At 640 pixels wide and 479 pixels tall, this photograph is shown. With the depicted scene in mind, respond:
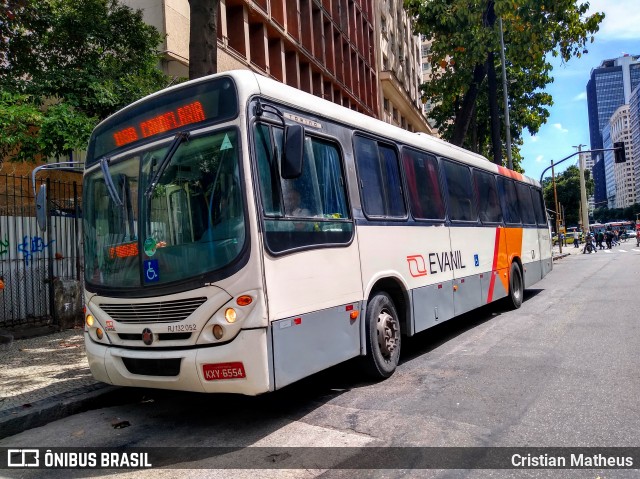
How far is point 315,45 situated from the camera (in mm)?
25922

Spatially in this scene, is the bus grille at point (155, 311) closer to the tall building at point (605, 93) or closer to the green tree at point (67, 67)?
the green tree at point (67, 67)

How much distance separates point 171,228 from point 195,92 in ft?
4.13

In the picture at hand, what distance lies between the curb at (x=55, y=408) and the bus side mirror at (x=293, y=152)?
3.34 metres

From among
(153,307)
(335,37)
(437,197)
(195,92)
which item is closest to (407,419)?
(153,307)

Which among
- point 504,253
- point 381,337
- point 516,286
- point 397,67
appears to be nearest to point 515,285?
point 516,286

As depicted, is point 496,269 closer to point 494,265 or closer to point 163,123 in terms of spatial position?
point 494,265

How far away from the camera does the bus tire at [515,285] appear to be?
35.0 feet

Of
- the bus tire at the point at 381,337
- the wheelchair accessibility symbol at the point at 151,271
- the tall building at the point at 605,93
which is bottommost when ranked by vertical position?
the bus tire at the point at 381,337

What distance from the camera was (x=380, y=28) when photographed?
3803 centimetres

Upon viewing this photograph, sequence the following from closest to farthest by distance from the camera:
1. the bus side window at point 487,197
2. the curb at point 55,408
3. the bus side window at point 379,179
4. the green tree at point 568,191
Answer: the curb at point 55,408
the bus side window at point 379,179
the bus side window at point 487,197
the green tree at point 568,191

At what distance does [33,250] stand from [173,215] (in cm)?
659

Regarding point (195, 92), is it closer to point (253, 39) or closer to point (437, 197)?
point (437, 197)

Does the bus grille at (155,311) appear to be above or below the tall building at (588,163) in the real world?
below

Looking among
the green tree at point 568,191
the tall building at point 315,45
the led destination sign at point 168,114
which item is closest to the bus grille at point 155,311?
the led destination sign at point 168,114
